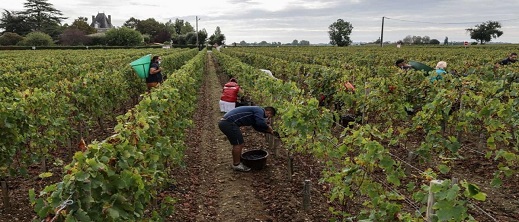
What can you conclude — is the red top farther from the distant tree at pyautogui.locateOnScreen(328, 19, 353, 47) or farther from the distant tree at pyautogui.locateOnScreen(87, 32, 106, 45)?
the distant tree at pyautogui.locateOnScreen(328, 19, 353, 47)

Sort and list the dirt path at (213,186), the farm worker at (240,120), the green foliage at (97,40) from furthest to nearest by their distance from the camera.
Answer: the green foliage at (97,40), the farm worker at (240,120), the dirt path at (213,186)

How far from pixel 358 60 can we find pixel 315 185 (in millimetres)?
18221

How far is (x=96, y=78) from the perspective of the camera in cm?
860

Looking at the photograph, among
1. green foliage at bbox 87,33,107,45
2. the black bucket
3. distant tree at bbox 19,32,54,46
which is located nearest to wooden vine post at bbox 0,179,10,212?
the black bucket

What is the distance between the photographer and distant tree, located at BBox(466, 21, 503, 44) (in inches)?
3223

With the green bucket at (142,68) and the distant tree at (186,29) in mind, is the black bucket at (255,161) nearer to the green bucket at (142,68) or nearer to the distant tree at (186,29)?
the green bucket at (142,68)

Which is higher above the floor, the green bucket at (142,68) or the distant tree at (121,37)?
the distant tree at (121,37)

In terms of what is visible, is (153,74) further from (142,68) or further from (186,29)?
(186,29)

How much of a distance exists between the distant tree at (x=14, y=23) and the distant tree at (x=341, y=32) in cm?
7352

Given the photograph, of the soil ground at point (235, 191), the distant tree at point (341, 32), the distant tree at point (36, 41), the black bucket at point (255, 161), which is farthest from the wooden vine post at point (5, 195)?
the distant tree at point (341, 32)

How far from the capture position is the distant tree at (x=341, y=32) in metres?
96.5

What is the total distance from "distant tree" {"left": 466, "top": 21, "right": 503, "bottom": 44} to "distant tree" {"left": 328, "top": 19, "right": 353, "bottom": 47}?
27.9 meters

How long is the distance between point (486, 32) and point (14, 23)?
345 feet

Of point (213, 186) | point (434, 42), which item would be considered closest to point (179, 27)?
point (434, 42)
